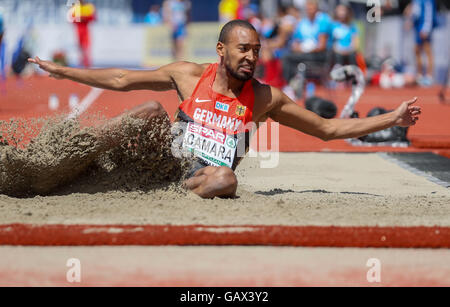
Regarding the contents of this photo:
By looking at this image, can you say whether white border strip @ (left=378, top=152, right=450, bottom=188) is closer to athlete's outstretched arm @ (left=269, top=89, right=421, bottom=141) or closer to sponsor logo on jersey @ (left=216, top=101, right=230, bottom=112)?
athlete's outstretched arm @ (left=269, top=89, right=421, bottom=141)

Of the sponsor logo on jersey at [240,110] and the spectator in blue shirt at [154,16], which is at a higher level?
the spectator in blue shirt at [154,16]

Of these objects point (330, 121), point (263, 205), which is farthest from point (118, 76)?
point (330, 121)

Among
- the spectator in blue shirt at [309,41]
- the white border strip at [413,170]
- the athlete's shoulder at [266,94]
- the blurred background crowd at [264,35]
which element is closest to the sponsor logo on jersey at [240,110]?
the athlete's shoulder at [266,94]

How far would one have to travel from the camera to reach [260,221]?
13.6 feet

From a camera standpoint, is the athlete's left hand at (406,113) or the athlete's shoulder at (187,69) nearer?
the athlete's left hand at (406,113)

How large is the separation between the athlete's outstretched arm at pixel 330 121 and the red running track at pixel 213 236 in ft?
4.08

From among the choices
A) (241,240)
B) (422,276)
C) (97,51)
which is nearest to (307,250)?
(241,240)

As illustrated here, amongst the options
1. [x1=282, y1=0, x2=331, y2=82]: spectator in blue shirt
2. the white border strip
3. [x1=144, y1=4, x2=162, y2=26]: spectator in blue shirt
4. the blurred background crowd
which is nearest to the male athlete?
the white border strip

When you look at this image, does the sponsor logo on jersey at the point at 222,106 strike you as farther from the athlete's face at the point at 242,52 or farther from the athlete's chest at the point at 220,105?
the athlete's face at the point at 242,52

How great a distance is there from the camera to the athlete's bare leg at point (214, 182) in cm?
474

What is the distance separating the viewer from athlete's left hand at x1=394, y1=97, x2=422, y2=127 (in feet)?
16.2

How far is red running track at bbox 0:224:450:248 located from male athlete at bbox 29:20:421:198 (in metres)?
0.99

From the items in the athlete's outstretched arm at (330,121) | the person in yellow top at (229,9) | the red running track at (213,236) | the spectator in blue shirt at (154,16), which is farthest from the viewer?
the spectator in blue shirt at (154,16)
